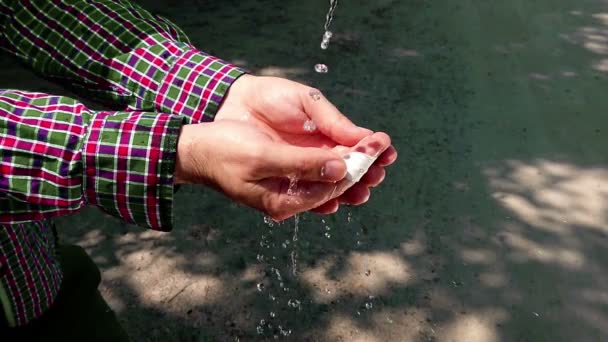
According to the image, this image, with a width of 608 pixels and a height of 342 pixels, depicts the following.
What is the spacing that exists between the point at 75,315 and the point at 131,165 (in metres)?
0.67

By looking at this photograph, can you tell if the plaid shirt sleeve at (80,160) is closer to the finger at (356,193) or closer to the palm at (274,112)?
the palm at (274,112)

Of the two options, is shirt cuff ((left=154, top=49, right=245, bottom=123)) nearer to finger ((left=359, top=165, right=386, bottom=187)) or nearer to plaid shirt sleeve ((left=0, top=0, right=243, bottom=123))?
plaid shirt sleeve ((left=0, top=0, right=243, bottom=123))

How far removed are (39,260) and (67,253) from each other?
298 millimetres

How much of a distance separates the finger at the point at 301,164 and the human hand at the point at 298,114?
0.30m

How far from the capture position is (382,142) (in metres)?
1.56

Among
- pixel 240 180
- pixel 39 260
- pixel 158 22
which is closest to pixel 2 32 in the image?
pixel 158 22

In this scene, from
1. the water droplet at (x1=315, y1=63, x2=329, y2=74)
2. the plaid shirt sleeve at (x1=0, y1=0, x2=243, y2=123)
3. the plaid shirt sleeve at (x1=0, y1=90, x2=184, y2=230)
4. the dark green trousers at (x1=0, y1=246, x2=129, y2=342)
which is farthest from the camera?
the water droplet at (x1=315, y1=63, x2=329, y2=74)

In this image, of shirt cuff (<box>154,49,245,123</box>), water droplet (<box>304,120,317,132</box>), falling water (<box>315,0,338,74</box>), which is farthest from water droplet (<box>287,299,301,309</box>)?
falling water (<box>315,0,338,74</box>)

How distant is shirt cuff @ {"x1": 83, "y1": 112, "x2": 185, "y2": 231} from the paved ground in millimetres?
1420

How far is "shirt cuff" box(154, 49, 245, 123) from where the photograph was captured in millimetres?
1608

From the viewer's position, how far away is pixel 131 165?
115 centimetres

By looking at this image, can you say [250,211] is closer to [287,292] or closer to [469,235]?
[287,292]

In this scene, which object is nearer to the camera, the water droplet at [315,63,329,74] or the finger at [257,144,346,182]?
the finger at [257,144,346,182]

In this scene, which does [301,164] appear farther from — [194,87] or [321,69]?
[321,69]
